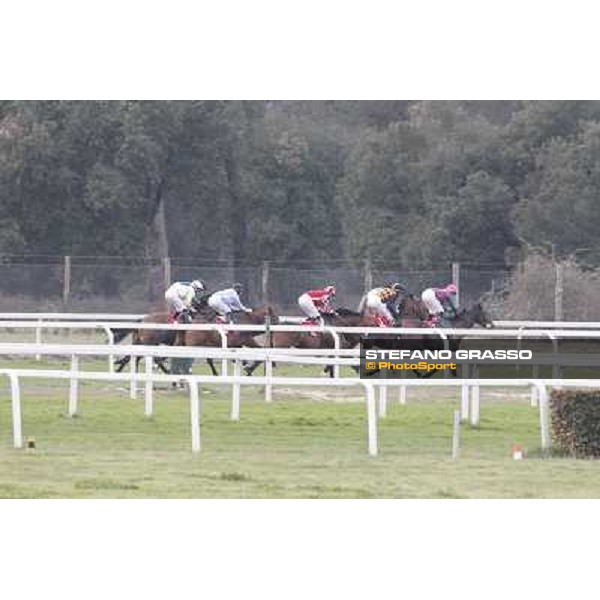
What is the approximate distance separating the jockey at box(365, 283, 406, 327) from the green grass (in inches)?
191

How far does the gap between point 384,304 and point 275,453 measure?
11095 mm

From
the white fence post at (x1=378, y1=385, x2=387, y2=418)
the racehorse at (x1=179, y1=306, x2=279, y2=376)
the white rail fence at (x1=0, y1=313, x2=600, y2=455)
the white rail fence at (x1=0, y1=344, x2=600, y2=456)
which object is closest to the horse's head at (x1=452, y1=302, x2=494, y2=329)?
the white rail fence at (x1=0, y1=313, x2=600, y2=455)

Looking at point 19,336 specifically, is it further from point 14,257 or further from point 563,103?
point 563,103

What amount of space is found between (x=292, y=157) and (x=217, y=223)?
245cm

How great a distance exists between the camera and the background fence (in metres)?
30.7

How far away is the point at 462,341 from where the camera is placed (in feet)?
66.8

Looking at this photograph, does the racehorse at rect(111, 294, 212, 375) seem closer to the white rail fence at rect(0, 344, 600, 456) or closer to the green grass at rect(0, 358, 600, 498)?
the green grass at rect(0, 358, 600, 498)

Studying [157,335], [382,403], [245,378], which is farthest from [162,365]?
[245,378]

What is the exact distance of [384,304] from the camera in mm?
23344

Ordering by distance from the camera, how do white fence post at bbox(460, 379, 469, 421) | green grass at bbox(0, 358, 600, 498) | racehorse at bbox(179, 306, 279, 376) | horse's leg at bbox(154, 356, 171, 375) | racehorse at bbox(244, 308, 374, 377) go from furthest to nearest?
racehorse at bbox(244, 308, 374, 377) → racehorse at bbox(179, 306, 279, 376) → horse's leg at bbox(154, 356, 171, 375) → white fence post at bbox(460, 379, 469, 421) → green grass at bbox(0, 358, 600, 498)

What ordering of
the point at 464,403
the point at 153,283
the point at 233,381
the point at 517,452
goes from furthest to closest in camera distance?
1. the point at 153,283
2. the point at 464,403
3. the point at 233,381
4. the point at 517,452

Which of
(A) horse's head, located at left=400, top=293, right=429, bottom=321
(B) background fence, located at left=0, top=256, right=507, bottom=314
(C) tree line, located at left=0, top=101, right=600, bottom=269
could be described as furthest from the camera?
(C) tree line, located at left=0, top=101, right=600, bottom=269

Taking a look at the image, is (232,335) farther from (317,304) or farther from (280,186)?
(280,186)

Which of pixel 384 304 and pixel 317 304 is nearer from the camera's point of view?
pixel 384 304
